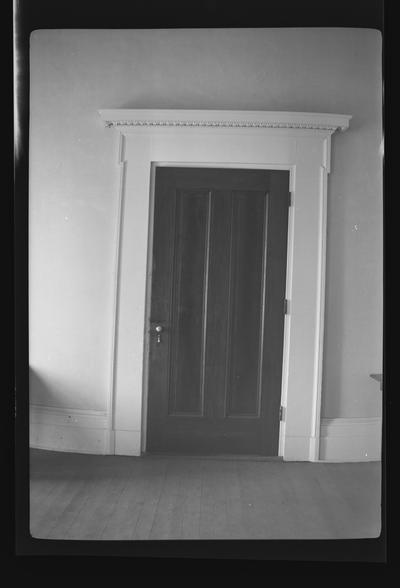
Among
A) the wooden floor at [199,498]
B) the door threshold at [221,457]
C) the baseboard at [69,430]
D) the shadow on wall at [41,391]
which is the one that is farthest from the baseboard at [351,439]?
the shadow on wall at [41,391]

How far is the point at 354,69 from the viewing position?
1775 millimetres

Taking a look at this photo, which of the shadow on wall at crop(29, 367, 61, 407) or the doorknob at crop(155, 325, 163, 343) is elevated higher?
the doorknob at crop(155, 325, 163, 343)

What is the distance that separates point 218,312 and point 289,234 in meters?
A: 0.35

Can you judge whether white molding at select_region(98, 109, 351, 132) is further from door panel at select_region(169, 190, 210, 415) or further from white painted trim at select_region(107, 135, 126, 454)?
door panel at select_region(169, 190, 210, 415)

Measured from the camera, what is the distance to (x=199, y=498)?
5.70ft

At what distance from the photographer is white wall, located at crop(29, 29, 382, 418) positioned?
1767 millimetres

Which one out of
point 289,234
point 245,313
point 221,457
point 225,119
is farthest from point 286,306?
point 225,119

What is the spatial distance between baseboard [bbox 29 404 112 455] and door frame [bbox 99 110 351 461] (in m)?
0.04

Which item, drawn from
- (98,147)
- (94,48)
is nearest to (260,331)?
(98,147)

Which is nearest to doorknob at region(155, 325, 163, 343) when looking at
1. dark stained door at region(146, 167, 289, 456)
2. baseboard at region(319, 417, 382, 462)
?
dark stained door at region(146, 167, 289, 456)

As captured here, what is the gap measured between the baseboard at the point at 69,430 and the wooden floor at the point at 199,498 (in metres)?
0.04

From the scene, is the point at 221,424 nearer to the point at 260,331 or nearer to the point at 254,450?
the point at 254,450

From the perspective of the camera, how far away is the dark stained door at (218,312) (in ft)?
5.73

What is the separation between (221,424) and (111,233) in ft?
2.43
